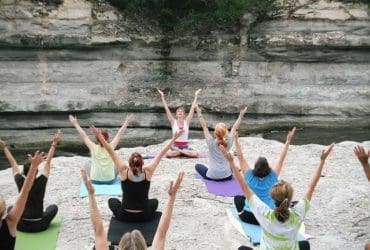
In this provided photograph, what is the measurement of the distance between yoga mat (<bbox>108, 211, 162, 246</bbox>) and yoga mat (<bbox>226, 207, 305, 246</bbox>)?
1105mm

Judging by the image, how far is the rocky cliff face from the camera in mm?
17734

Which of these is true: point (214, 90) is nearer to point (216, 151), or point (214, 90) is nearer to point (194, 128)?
point (194, 128)

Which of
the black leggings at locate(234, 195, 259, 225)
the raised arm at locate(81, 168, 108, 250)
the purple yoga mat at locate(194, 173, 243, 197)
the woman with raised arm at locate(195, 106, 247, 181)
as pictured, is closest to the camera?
the raised arm at locate(81, 168, 108, 250)

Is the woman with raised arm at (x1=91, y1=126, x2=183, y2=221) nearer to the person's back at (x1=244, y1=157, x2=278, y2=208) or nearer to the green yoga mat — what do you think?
the green yoga mat

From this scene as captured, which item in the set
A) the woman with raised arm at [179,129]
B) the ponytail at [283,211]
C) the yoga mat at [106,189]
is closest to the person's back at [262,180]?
the ponytail at [283,211]

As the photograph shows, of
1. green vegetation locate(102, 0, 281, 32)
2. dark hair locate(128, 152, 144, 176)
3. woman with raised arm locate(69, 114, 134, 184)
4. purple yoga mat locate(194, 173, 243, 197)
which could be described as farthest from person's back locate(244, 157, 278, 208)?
green vegetation locate(102, 0, 281, 32)

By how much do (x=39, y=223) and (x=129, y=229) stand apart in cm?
114

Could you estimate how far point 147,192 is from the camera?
649 centimetres

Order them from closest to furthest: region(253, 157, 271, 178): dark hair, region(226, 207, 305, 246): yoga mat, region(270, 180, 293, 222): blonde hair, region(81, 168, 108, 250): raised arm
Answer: region(81, 168, 108, 250): raised arm < region(270, 180, 293, 222): blonde hair < region(253, 157, 271, 178): dark hair < region(226, 207, 305, 246): yoga mat

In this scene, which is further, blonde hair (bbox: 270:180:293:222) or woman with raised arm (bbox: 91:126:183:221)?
woman with raised arm (bbox: 91:126:183:221)

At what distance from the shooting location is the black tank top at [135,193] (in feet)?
20.9

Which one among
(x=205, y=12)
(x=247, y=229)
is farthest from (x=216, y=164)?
(x=205, y=12)

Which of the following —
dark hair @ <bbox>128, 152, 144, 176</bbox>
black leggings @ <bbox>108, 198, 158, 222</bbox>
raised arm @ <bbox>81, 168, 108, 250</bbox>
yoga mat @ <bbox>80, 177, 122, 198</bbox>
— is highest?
raised arm @ <bbox>81, 168, 108, 250</bbox>

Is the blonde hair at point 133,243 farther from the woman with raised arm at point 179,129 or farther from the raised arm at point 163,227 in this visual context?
the woman with raised arm at point 179,129
